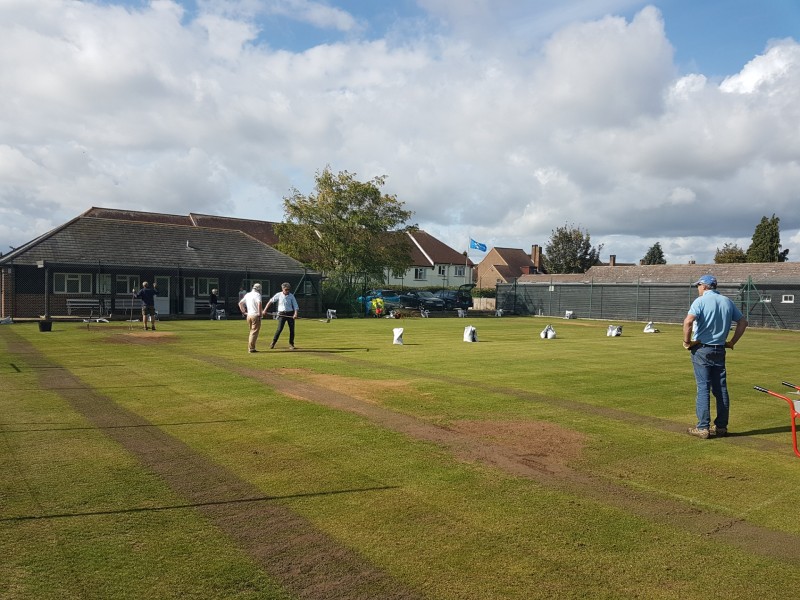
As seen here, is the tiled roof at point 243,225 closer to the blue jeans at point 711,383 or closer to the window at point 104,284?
the window at point 104,284

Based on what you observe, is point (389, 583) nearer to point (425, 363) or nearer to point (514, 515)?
point (514, 515)

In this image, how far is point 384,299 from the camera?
4072 cm

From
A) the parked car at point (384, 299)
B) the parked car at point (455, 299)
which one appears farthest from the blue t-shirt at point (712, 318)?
the parked car at point (455, 299)

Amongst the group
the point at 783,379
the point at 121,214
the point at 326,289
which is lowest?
the point at 783,379

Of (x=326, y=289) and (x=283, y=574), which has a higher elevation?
(x=326, y=289)

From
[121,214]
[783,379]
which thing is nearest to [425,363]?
[783,379]

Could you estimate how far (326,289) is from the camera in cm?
3947

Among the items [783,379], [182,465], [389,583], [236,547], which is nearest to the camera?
[389,583]

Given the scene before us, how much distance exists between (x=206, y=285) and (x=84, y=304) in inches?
277

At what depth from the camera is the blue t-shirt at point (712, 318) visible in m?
7.83

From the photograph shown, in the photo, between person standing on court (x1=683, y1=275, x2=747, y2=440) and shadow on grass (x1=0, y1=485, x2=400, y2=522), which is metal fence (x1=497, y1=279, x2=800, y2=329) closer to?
person standing on court (x1=683, y1=275, x2=747, y2=440)

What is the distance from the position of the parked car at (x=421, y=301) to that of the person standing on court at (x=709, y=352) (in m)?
33.3

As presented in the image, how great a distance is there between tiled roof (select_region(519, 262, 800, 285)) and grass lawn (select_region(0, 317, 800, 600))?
27683 mm

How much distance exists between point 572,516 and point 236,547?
2.69 metres
